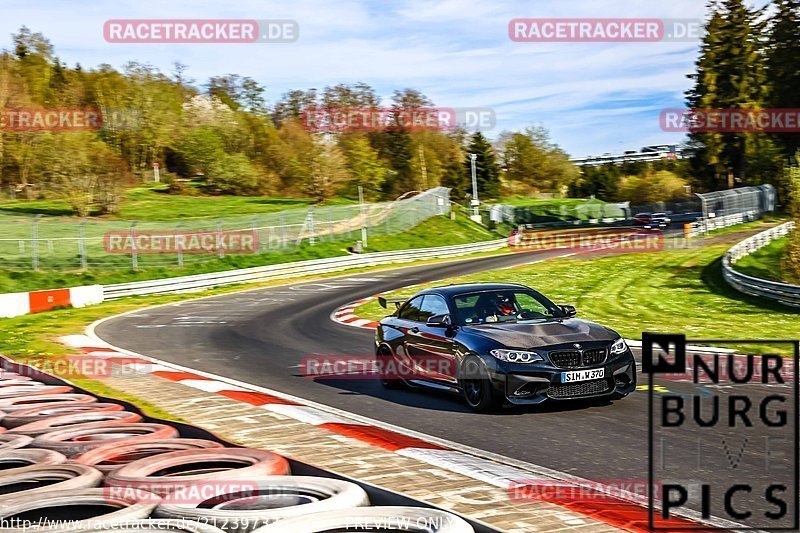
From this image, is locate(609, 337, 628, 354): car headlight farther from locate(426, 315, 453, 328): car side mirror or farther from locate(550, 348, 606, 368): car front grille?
locate(426, 315, 453, 328): car side mirror

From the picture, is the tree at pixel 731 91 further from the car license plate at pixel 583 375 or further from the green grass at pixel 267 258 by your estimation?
the car license plate at pixel 583 375

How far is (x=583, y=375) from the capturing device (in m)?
9.23

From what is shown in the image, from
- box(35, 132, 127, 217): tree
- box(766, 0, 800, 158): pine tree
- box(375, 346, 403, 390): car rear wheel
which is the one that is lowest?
box(375, 346, 403, 390): car rear wheel

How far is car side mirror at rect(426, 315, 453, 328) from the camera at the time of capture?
1050 centimetres

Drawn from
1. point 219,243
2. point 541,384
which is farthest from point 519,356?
point 219,243

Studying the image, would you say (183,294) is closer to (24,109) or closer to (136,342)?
(136,342)

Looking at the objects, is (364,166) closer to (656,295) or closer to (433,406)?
(656,295)

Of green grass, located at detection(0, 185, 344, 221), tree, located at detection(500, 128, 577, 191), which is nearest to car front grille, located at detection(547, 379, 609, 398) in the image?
green grass, located at detection(0, 185, 344, 221)

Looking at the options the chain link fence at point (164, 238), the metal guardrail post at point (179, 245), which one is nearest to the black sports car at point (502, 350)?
the chain link fence at point (164, 238)

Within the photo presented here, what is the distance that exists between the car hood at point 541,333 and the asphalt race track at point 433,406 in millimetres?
792

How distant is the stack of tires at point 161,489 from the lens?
4.82 m

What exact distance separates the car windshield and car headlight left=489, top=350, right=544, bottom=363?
40.8 inches

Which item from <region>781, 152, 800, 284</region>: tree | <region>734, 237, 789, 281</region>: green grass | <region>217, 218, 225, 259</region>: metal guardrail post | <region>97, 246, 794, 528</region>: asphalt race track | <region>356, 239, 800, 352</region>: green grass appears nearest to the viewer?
<region>97, 246, 794, 528</region>: asphalt race track

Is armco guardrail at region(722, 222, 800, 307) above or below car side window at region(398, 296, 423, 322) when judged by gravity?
below
